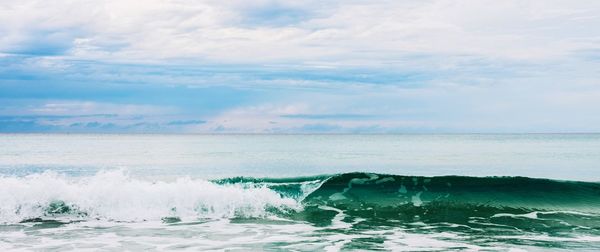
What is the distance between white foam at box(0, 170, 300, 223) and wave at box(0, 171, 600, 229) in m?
0.02

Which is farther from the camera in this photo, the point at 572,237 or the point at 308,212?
the point at 308,212

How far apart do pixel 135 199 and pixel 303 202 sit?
4.48 m

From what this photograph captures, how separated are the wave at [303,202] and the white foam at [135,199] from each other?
23 mm

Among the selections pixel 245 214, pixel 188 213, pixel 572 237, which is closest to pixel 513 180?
pixel 572 237

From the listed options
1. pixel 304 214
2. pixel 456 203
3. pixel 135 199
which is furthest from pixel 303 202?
pixel 135 199

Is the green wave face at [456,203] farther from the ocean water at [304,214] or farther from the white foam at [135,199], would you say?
the white foam at [135,199]

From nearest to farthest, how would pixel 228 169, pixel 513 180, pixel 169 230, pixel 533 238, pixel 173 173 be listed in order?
pixel 533 238 < pixel 169 230 < pixel 513 180 < pixel 173 173 < pixel 228 169

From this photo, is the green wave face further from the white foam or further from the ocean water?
the white foam

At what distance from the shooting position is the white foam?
14.0 meters

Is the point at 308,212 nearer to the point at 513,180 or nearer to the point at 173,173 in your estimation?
the point at 513,180

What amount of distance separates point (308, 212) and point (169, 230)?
13.4 ft

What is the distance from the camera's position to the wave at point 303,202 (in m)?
13.9

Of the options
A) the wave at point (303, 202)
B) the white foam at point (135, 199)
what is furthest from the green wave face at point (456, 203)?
the white foam at point (135, 199)

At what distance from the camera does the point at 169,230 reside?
12188mm
